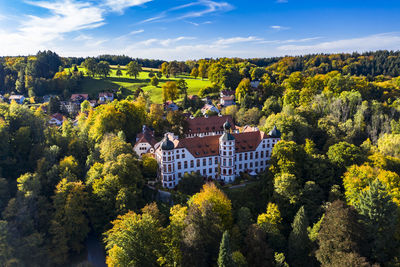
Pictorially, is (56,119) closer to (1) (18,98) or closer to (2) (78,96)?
(2) (78,96)

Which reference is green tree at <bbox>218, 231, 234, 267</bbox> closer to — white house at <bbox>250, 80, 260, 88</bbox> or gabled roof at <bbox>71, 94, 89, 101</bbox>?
white house at <bbox>250, 80, 260, 88</bbox>

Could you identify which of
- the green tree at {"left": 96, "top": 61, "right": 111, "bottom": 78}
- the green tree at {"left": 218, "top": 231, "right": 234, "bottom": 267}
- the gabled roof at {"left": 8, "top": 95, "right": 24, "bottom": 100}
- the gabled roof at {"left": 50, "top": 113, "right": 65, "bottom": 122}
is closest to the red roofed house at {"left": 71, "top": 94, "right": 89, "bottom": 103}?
the gabled roof at {"left": 50, "top": 113, "right": 65, "bottom": 122}

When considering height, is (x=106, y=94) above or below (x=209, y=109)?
above

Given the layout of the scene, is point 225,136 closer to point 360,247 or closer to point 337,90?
point 360,247

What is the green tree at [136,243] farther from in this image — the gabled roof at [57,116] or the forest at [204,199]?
the gabled roof at [57,116]

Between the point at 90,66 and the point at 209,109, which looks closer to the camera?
the point at 209,109

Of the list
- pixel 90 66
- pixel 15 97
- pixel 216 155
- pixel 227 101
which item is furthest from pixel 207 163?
pixel 90 66

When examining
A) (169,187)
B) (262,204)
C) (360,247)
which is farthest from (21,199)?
(360,247)

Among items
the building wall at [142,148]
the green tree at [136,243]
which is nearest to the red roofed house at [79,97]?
the building wall at [142,148]
